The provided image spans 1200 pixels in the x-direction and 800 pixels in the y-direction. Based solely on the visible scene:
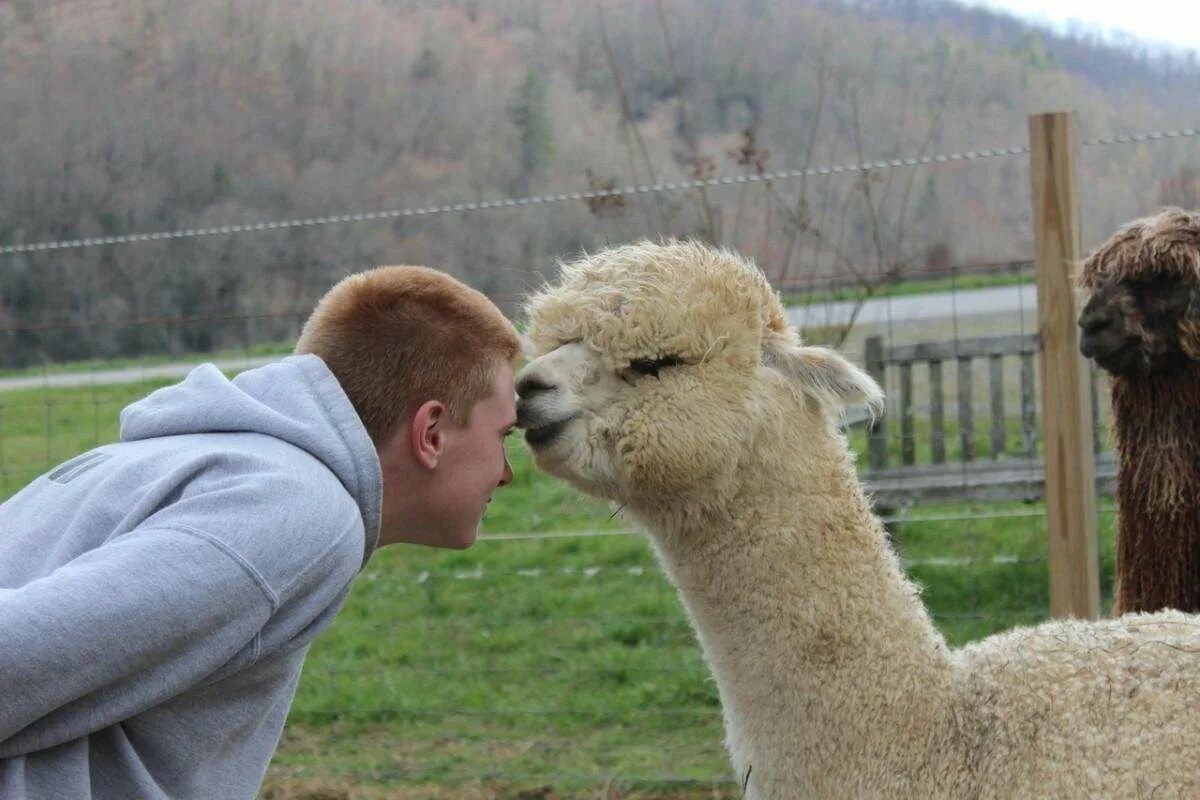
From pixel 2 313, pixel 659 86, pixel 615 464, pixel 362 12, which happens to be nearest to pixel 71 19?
pixel 362 12

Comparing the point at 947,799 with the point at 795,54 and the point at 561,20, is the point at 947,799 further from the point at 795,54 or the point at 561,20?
the point at 561,20

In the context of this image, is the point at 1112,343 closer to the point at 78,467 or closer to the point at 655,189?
the point at 655,189

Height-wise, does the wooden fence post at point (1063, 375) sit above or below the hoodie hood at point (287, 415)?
below

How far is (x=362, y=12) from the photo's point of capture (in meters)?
15.2

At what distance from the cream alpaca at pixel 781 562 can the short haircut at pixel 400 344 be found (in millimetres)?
250

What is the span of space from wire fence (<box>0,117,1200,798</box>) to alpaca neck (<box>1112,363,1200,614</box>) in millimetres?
718

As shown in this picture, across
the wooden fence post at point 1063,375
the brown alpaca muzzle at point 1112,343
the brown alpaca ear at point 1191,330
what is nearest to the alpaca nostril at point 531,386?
the brown alpaca muzzle at point 1112,343

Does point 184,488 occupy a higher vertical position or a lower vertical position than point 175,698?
higher

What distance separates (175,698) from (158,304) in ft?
31.0

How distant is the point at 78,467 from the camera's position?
6.89 ft

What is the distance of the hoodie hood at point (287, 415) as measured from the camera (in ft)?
6.52

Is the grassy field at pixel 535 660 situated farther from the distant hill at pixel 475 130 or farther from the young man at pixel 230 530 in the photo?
the young man at pixel 230 530

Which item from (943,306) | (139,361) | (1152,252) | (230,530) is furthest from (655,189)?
(139,361)

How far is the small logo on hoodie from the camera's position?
81.4 inches
